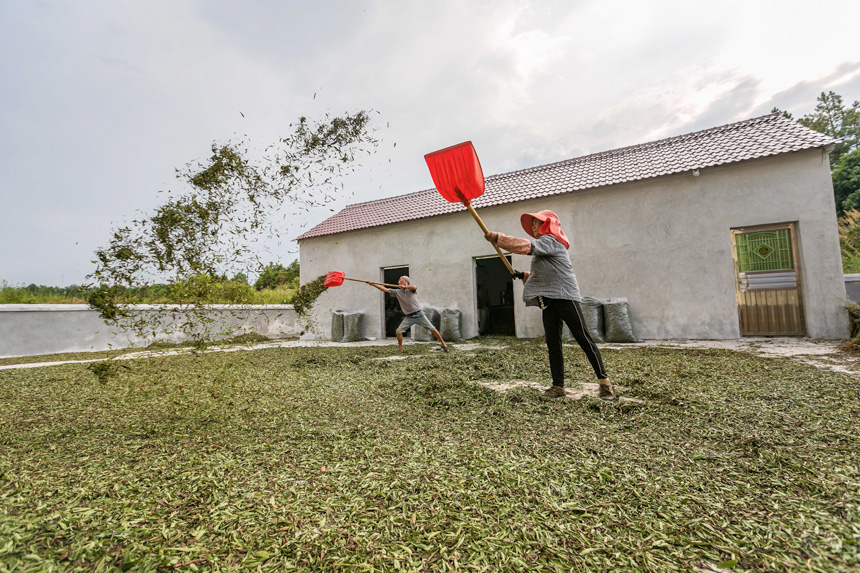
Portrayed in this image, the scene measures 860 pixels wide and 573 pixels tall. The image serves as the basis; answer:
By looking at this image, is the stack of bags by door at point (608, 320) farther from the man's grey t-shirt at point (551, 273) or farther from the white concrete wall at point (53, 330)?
the white concrete wall at point (53, 330)

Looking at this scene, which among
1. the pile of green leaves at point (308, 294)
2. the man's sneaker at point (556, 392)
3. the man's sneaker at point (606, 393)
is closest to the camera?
the man's sneaker at point (606, 393)

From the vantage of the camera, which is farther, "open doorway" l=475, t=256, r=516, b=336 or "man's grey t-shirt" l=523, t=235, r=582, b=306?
"open doorway" l=475, t=256, r=516, b=336

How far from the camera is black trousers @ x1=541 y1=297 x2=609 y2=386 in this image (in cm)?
302

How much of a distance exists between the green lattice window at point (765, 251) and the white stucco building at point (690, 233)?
2 cm

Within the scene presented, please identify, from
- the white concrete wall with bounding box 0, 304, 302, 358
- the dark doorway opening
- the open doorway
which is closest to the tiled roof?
the dark doorway opening

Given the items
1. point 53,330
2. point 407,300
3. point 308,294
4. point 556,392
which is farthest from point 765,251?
point 53,330

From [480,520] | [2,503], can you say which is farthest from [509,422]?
[2,503]

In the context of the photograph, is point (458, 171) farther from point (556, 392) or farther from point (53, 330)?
point (53, 330)

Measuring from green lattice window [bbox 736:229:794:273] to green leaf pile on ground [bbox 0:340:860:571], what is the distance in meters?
4.64

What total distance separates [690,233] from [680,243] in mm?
244

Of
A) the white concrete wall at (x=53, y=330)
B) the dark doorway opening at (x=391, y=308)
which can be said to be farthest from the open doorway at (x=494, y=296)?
the white concrete wall at (x=53, y=330)

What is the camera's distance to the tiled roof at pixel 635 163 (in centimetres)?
691

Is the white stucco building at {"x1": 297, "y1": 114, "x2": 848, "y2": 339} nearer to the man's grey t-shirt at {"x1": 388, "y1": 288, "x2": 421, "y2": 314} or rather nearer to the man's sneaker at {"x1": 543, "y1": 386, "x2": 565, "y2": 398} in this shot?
the man's grey t-shirt at {"x1": 388, "y1": 288, "x2": 421, "y2": 314}

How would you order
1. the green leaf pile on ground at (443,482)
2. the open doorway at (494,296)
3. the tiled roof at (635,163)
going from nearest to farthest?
1. the green leaf pile on ground at (443,482)
2. the tiled roof at (635,163)
3. the open doorway at (494,296)
